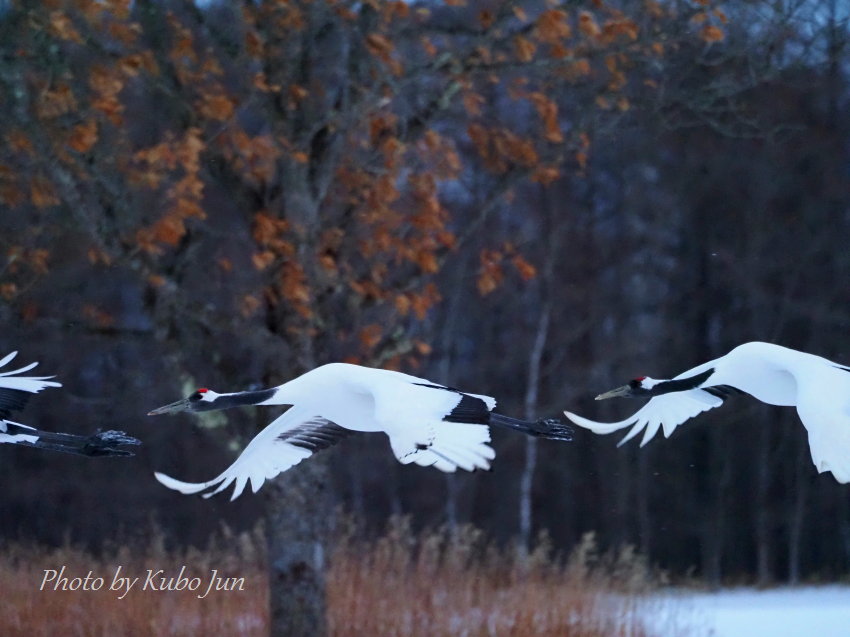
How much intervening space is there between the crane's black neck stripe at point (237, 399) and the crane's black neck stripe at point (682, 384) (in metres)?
1.38

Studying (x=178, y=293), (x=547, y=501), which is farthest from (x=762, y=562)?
(x=178, y=293)

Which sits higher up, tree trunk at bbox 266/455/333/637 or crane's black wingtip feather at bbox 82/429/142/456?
crane's black wingtip feather at bbox 82/429/142/456

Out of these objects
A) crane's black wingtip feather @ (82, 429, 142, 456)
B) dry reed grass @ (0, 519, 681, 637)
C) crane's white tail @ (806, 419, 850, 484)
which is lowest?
dry reed grass @ (0, 519, 681, 637)

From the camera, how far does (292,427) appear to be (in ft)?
16.0

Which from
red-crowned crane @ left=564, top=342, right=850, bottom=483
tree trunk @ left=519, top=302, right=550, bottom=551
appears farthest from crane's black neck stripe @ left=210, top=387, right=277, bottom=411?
tree trunk @ left=519, top=302, right=550, bottom=551

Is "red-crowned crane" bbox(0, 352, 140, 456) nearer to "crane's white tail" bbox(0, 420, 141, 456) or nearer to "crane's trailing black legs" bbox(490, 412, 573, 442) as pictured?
"crane's white tail" bbox(0, 420, 141, 456)

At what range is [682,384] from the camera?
175 inches

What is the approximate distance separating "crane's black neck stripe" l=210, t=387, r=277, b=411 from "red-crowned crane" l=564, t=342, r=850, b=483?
107 centimetres

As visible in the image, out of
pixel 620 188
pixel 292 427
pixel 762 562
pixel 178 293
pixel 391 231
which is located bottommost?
pixel 762 562

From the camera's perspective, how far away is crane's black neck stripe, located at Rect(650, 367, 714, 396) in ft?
14.4

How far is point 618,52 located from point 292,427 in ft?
9.98

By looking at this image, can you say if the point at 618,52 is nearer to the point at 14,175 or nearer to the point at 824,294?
the point at 14,175

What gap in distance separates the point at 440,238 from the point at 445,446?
4.07 metres

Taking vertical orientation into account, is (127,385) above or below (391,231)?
below
